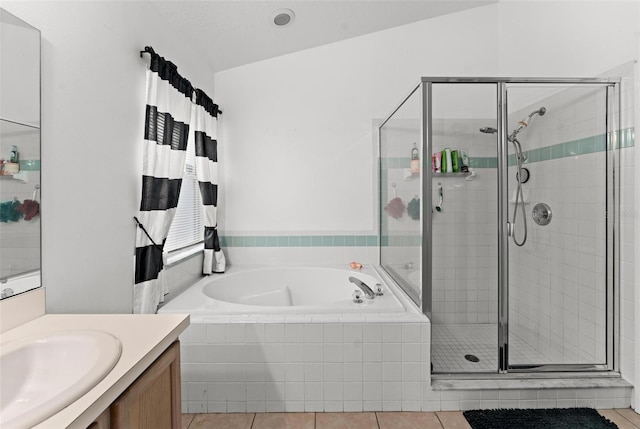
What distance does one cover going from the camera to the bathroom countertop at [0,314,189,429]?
0.62 m

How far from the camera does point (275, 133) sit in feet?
9.62

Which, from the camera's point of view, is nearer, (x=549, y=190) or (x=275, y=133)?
(x=549, y=190)

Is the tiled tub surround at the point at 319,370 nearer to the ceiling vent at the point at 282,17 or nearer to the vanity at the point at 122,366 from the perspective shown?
the vanity at the point at 122,366

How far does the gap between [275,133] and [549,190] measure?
211cm

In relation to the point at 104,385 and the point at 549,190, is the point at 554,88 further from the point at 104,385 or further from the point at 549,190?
the point at 104,385

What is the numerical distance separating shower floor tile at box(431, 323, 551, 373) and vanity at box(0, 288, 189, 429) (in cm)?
149

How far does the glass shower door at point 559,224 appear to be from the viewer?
6.15ft

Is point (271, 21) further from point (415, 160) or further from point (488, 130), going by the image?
point (488, 130)

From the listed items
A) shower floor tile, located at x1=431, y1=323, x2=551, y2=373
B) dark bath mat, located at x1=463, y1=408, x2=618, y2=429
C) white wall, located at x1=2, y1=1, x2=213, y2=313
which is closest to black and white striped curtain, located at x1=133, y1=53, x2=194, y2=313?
white wall, located at x1=2, y1=1, x2=213, y2=313

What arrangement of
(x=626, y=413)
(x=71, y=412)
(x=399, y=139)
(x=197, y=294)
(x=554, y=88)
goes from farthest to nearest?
(x=399, y=139), (x=197, y=294), (x=554, y=88), (x=626, y=413), (x=71, y=412)

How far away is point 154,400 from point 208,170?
1917 mm

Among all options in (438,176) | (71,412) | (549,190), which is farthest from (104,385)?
(549,190)

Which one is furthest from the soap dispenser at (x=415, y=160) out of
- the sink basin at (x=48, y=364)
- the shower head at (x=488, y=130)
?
the sink basin at (x=48, y=364)

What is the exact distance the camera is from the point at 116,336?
0.94 m
